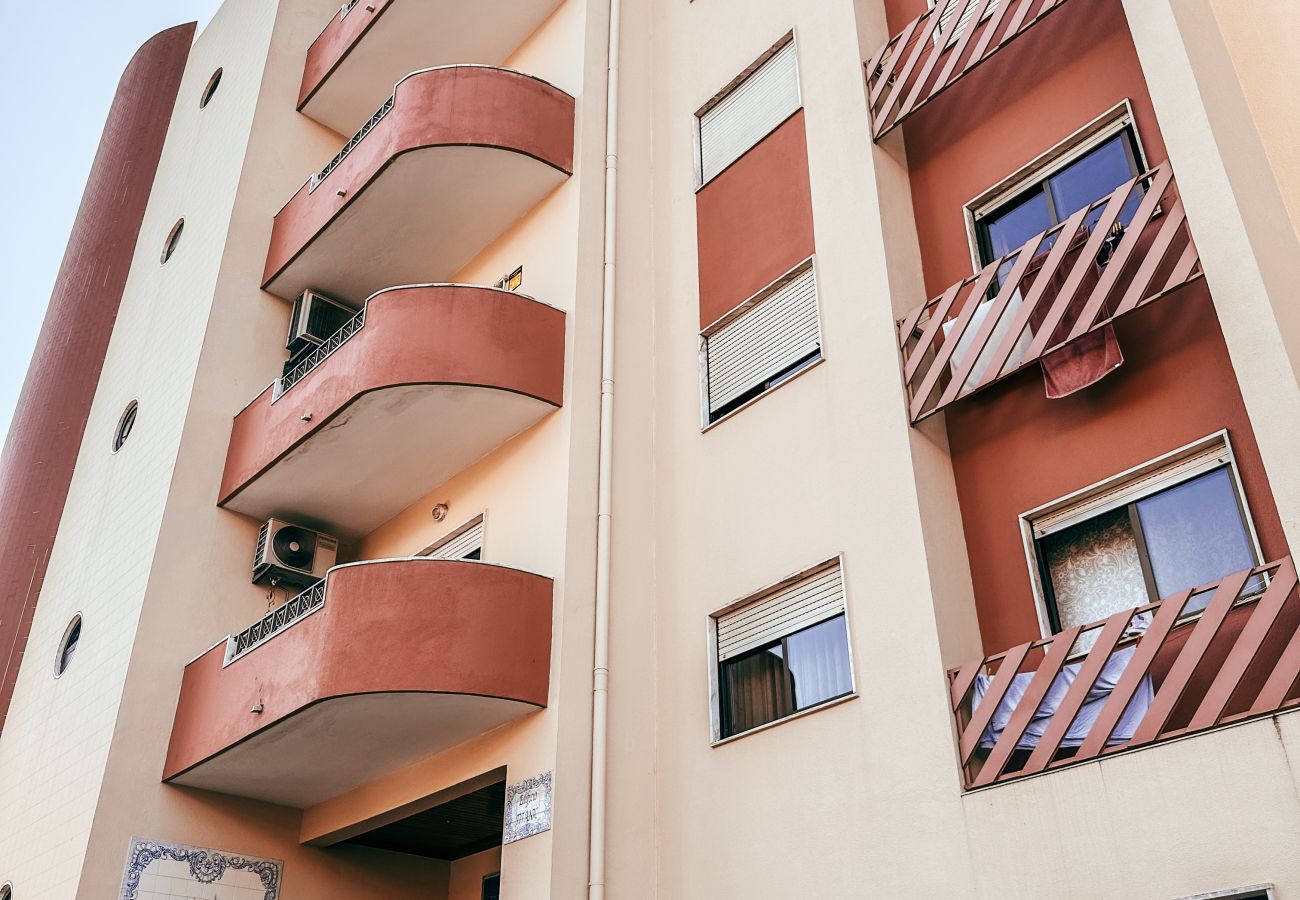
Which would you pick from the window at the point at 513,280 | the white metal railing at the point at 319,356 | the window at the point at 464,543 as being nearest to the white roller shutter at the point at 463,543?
the window at the point at 464,543

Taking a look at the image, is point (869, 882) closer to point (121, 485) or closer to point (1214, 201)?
point (1214, 201)

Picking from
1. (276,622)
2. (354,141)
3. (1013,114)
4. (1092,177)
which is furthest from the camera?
(354,141)

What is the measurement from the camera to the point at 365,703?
10.3 m

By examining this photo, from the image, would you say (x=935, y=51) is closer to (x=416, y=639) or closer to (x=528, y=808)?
(x=416, y=639)

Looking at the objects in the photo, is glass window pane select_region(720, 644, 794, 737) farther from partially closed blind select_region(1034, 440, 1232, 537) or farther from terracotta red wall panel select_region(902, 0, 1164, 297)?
terracotta red wall panel select_region(902, 0, 1164, 297)

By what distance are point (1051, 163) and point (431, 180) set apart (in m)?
6.78

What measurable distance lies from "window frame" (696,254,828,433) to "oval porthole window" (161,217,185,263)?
8.66 metres

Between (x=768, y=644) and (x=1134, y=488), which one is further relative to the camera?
(x=768, y=644)

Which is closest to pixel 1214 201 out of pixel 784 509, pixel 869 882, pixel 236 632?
pixel 784 509

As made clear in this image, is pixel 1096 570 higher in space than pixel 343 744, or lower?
higher

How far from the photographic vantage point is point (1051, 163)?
1013 cm

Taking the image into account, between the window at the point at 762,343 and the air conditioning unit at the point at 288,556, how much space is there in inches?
200

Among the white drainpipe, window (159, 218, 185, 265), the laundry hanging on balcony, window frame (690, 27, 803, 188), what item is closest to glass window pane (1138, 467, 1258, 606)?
the laundry hanging on balcony

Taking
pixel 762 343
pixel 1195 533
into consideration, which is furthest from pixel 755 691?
pixel 1195 533
